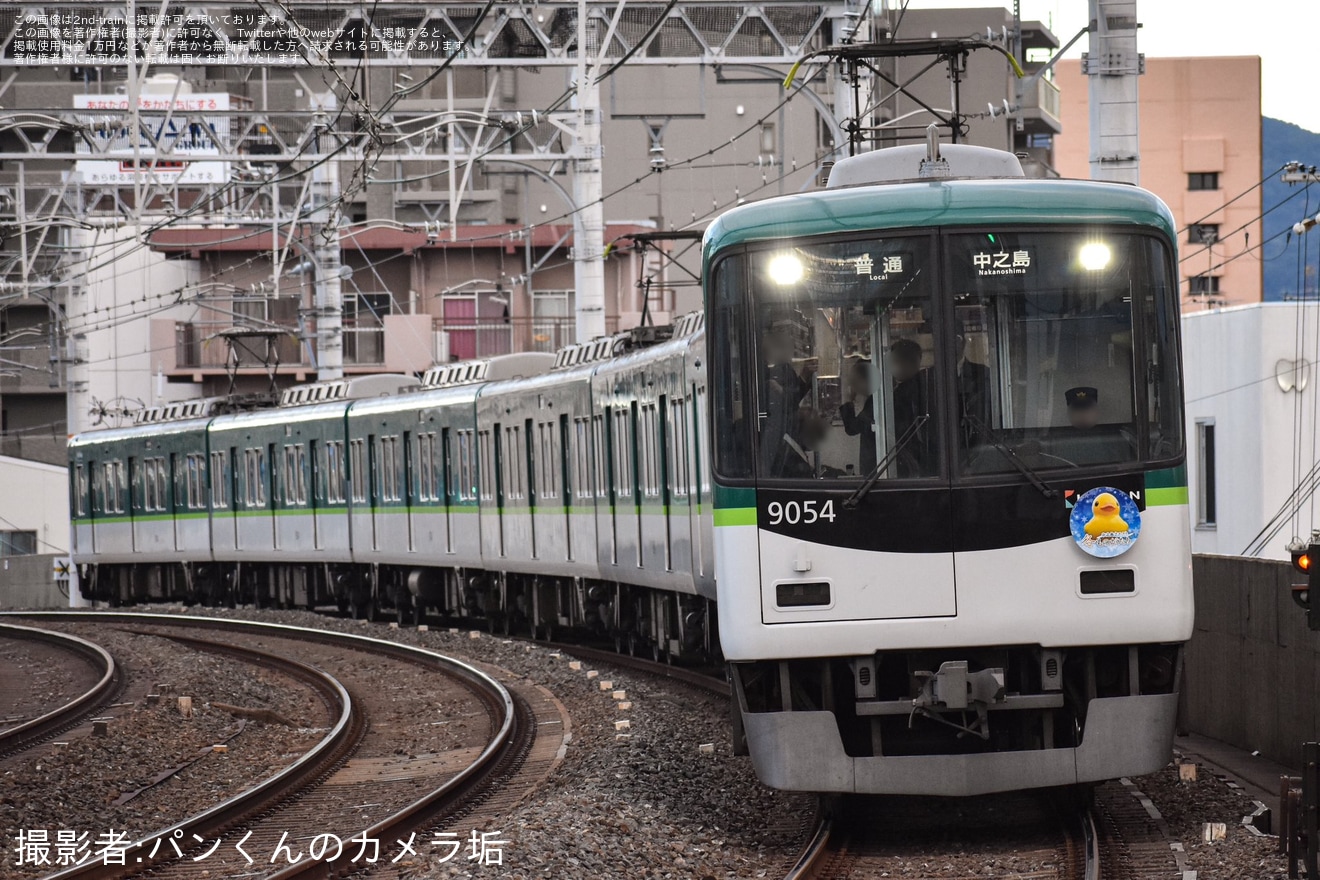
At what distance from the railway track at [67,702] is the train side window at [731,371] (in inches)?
255

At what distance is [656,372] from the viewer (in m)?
14.4

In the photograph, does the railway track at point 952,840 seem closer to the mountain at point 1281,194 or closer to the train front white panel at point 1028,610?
the train front white panel at point 1028,610

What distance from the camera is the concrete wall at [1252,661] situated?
10.6m

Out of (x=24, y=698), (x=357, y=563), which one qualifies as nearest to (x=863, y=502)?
(x=24, y=698)

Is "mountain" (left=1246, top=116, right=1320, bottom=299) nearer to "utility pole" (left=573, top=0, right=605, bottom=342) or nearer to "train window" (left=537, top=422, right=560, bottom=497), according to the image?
"utility pole" (left=573, top=0, right=605, bottom=342)

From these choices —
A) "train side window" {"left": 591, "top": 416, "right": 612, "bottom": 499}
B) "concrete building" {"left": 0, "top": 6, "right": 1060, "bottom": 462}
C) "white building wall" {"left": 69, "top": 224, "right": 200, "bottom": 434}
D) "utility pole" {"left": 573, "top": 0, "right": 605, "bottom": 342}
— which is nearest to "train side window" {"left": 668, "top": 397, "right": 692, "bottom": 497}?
"train side window" {"left": 591, "top": 416, "right": 612, "bottom": 499}

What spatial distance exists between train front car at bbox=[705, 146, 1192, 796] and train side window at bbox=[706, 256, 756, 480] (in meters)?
0.02

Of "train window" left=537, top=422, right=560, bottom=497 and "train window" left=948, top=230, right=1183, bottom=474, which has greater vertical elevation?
"train window" left=948, top=230, right=1183, bottom=474

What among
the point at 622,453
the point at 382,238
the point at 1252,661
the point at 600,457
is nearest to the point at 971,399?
the point at 1252,661

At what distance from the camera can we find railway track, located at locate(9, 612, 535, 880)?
9.05 m

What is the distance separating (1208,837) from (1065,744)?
2.19 feet

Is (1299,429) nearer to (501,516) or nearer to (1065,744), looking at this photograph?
(501,516)

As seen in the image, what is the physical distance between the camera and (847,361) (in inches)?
339

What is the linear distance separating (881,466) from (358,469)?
17.6m
